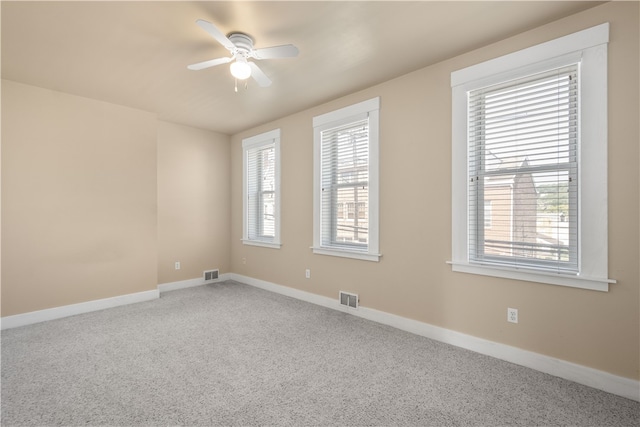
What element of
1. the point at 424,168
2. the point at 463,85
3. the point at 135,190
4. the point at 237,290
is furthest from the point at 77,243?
the point at 463,85

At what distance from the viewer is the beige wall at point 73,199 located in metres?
3.38

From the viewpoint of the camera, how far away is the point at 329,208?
13.5 feet

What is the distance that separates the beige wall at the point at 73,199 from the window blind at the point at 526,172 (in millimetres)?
4167

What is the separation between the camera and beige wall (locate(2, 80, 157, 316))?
338 centimetres

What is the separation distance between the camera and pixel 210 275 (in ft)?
17.6

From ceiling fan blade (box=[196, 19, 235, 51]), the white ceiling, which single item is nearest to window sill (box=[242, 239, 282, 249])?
the white ceiling

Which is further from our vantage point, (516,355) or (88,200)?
(88,200)

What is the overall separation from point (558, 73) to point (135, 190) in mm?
4822

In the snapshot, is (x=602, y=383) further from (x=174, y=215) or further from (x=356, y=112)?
(x=174, y=215)

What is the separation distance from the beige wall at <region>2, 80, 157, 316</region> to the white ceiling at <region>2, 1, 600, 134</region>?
0.40 meters

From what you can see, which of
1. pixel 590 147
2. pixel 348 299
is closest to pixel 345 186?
pixel 348 299

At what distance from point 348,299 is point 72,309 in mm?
3315

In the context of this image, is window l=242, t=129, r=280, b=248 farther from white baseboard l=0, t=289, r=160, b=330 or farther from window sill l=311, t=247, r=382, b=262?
white baseboard l=0, t=289, r=160, b=330

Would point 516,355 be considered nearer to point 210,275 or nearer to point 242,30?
point 242,30
